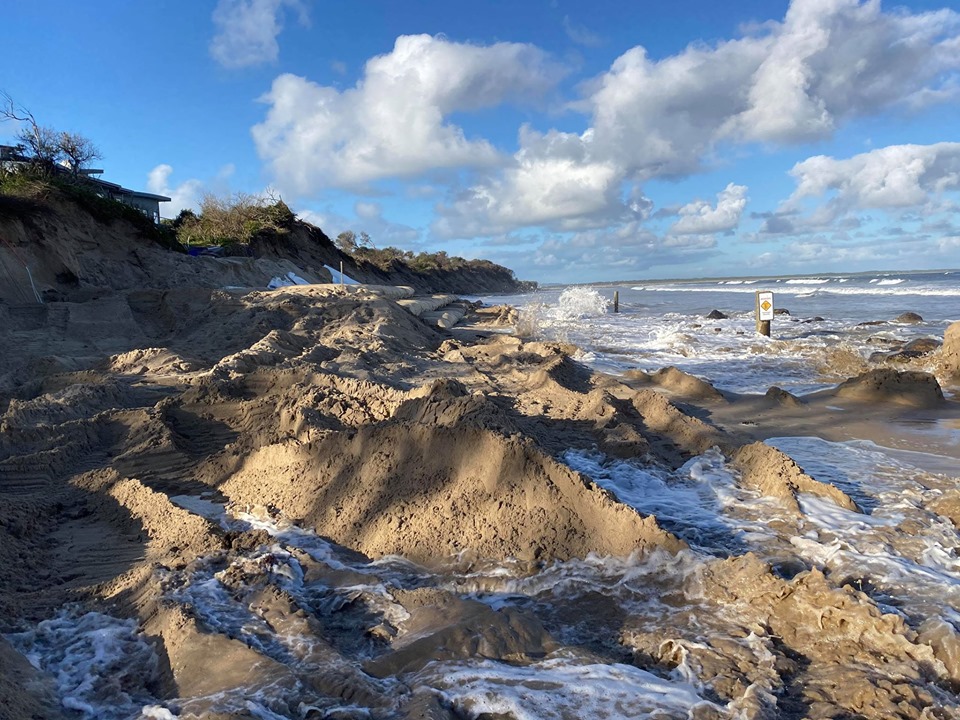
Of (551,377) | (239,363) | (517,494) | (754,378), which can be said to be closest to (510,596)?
(517,494)

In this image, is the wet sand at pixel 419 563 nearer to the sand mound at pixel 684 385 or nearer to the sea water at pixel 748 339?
the sand mound at pixel 684 385

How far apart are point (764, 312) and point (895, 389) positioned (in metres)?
7.51

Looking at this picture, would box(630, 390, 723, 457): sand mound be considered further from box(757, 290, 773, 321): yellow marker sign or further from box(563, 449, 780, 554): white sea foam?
box(757, 290, 773, 321): yellow marker sign

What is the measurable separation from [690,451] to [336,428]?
328 cm

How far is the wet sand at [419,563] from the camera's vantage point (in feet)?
7.89

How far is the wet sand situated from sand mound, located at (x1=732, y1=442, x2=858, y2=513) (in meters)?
0.02

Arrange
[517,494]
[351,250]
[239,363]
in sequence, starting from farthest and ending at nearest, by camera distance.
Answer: [351,250], [239,363], [517,494]

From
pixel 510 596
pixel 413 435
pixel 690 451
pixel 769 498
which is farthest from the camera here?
pixel 690 451

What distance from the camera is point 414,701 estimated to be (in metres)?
2.26

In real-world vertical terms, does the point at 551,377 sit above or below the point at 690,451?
above

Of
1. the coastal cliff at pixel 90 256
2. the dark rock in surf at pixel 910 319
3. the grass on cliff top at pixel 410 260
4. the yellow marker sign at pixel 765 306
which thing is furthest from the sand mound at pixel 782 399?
the grass on cliff top at pixel 410 260

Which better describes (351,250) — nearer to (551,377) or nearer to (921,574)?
(551,377)

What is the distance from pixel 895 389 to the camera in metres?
8.16

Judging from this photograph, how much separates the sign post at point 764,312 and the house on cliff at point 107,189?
18100mm
